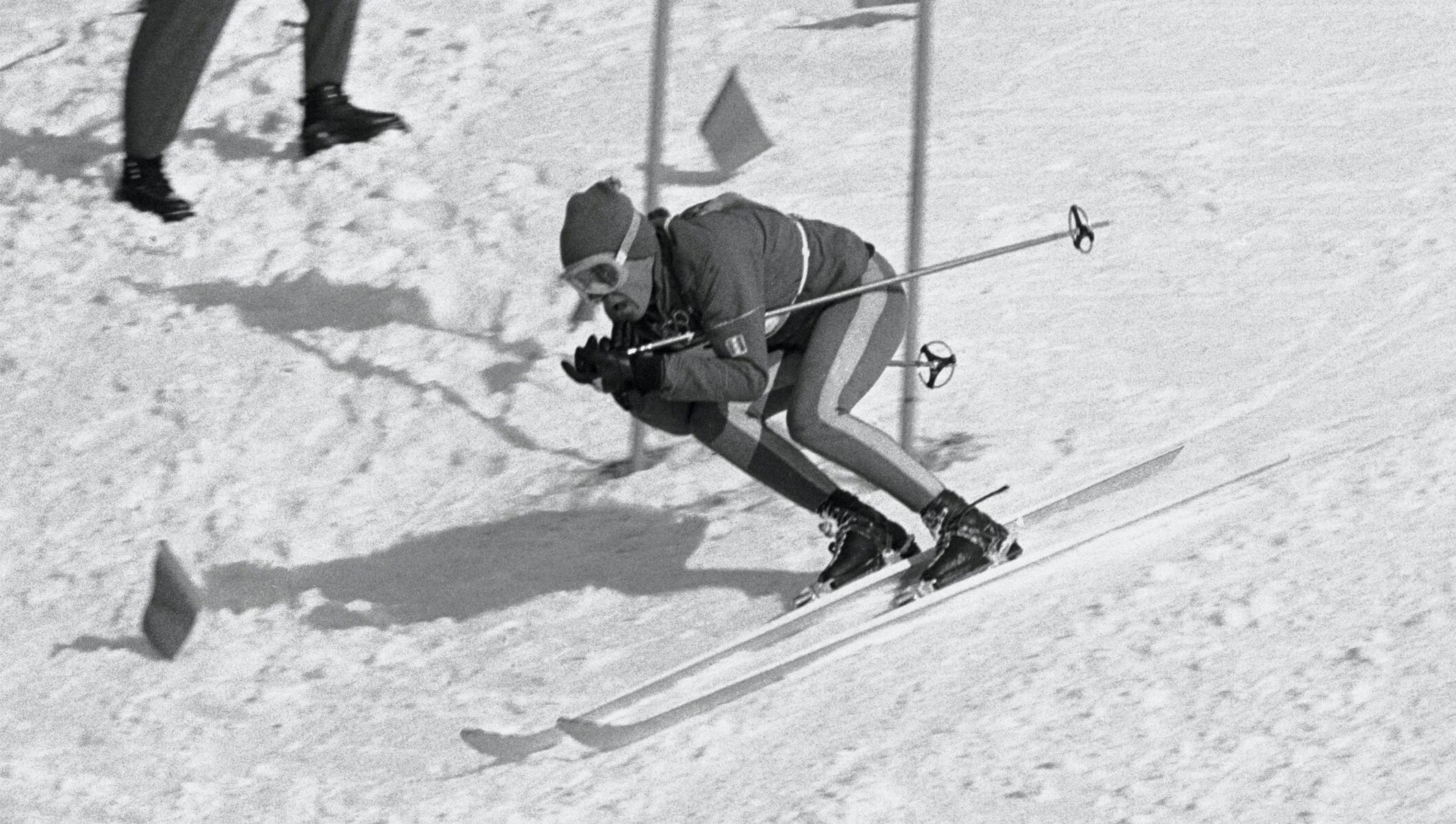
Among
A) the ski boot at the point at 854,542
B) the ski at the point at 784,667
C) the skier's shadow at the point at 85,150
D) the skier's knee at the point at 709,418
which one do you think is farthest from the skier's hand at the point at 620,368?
the skier's shadow at the point at 85,150

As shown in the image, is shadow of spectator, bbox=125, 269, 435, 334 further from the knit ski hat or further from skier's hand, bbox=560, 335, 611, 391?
the knit ski hat

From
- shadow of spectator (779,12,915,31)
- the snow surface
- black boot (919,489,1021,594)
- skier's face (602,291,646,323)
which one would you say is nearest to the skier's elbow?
skier's face (602,291,646,323)

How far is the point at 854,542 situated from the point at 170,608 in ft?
6.10

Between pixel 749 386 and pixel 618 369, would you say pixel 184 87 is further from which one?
pixel 749 386

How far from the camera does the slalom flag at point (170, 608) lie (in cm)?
617

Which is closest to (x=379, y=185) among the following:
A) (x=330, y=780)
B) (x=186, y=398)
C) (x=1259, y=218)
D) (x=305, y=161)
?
(x=305, y=161)

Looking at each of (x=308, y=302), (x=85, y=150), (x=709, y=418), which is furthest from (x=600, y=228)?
(x=85, y=150)

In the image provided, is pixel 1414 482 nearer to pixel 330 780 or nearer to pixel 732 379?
pixel 732 379

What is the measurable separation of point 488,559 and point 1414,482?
2513mm

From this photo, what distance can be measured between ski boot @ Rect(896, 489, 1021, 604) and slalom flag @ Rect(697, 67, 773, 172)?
2.77m

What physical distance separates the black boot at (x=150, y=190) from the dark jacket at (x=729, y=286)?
3.84m

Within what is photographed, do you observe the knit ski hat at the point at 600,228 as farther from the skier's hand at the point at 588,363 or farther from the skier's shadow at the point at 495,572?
the skier's shadow at the point at 495,572

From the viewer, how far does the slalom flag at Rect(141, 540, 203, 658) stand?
20.2ft

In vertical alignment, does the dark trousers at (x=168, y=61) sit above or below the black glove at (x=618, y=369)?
below
